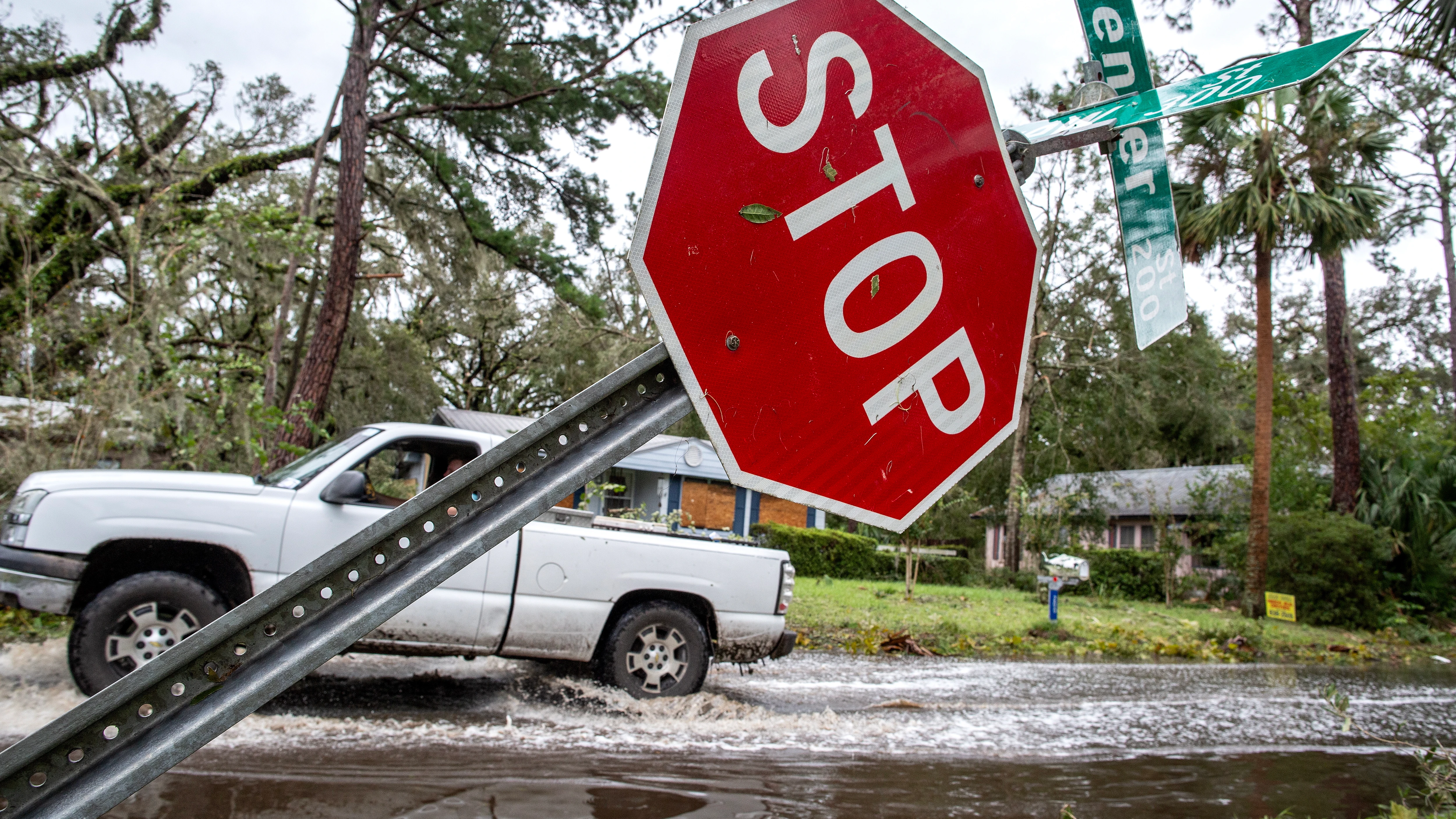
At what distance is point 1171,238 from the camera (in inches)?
96.5

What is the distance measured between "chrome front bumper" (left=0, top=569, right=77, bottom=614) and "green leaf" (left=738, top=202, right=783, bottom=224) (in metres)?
5.54

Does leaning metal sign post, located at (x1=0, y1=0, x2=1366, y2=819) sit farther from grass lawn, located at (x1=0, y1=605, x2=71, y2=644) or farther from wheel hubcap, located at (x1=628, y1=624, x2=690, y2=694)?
grass lawn, located at (x1=0, y1=605, x2=71, y2=644)

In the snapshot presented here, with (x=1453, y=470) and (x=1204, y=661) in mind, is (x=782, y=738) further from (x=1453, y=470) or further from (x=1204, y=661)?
(x=1453, y=470)

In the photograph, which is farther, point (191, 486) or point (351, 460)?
point (351, 460)

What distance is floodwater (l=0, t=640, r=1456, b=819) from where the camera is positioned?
3.93 metres

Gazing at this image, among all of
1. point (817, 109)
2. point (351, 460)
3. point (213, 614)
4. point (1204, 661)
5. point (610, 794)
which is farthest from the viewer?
point (1204, 661)

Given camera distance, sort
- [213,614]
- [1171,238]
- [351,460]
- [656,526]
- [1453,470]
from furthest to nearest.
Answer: [1453,470] → [656,526] → [351,460] → [213,614] → [1171,238]

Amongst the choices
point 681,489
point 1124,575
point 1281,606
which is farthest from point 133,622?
point 1124,575

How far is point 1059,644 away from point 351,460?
9569mm

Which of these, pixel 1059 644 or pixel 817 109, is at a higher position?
pixel 817 109

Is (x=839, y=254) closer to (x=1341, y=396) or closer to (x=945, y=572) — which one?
(x=1341, y=396)

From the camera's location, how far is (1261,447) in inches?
696

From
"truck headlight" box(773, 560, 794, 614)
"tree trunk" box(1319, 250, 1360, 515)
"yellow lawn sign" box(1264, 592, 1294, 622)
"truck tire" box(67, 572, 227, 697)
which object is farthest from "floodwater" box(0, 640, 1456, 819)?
"tree trunk" box(1319, 250, 1360, 515)

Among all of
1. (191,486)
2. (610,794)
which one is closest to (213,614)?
(191,486)
